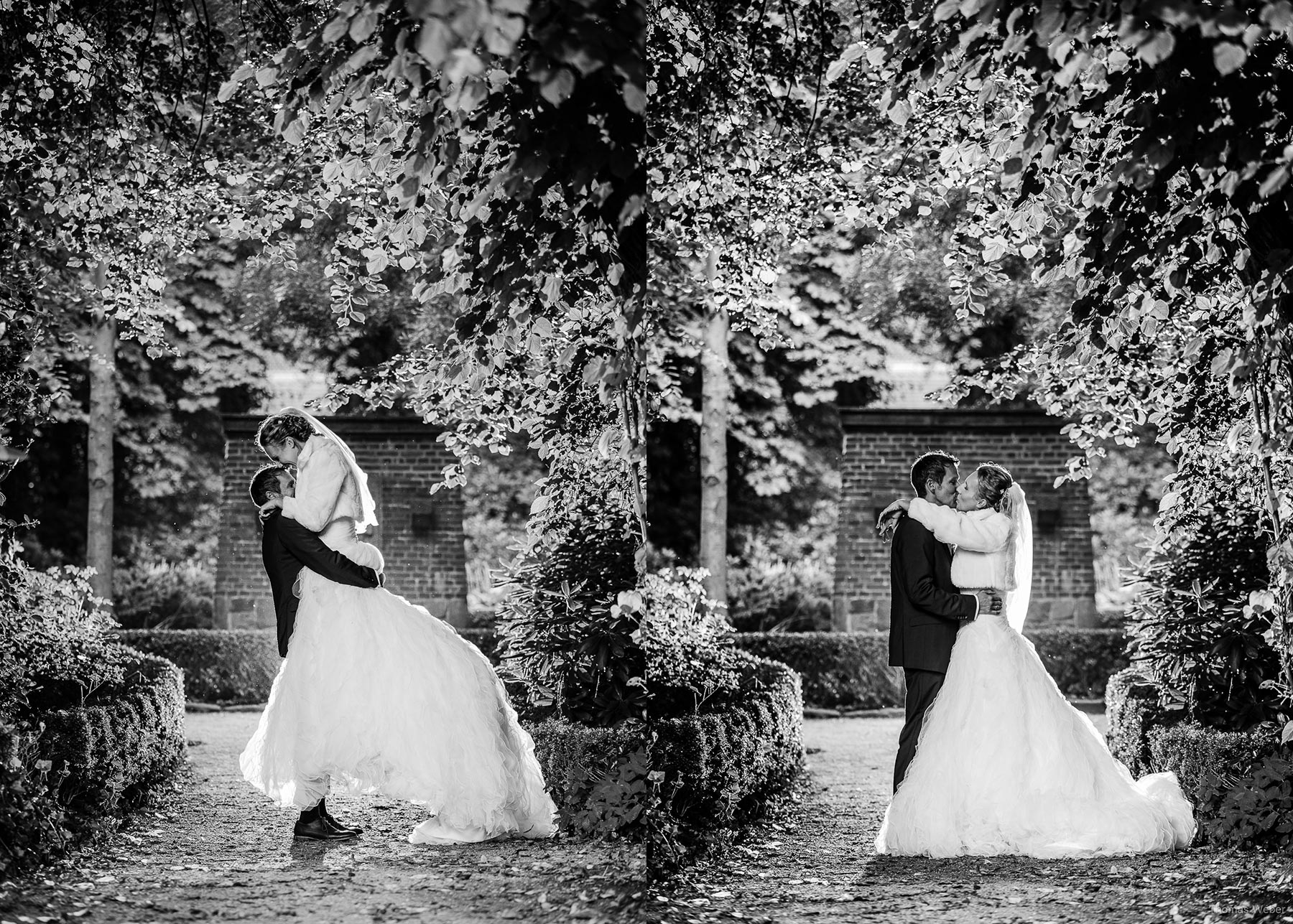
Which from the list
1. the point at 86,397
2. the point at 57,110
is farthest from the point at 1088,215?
the point at 86,397

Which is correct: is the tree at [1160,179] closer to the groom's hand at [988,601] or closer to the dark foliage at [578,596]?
the groom's hand at [988,601]

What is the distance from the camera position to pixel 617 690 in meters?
6.72

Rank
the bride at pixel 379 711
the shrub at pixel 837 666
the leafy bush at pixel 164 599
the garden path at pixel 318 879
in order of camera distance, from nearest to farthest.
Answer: the garden path at pixel 318 879 → the bride at pixel 379 711 → the leafy bush at pixel 164 599 → the shrub at pixel 837 666

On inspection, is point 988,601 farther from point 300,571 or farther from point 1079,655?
point 1079,655

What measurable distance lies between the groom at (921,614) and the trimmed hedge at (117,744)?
3.97 m

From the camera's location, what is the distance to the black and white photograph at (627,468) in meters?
4.70

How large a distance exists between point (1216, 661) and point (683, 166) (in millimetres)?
4181

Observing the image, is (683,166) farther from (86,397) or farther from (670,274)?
(86,397)

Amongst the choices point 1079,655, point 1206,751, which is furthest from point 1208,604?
point 1079,655

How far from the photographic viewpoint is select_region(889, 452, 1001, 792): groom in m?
6.53

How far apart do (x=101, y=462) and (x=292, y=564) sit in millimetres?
9031

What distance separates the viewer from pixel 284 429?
6188mm

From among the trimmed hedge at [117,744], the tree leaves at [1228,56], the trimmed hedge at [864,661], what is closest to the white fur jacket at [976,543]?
the tree leaves at [1228,56]

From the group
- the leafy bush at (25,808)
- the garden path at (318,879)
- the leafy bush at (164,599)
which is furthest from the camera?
the leafy bush at (164,599)
